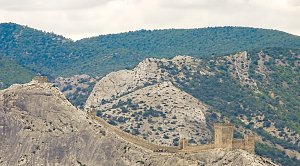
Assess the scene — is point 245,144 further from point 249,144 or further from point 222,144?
point 222,144

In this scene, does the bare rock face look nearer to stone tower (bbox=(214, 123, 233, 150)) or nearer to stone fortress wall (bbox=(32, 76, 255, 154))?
stone fortress wall (bbox=(32, 76, 255, 154))

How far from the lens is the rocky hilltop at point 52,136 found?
124 metres

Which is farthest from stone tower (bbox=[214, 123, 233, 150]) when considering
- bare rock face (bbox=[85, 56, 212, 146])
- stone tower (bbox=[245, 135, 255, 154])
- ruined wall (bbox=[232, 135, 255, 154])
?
bare rock face (bbox=[85, 56, 212, 146])

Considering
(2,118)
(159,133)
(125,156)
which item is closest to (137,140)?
(125,156)

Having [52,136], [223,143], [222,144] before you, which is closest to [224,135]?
[223,143]

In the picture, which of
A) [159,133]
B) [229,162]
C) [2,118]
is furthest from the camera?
[159,133]

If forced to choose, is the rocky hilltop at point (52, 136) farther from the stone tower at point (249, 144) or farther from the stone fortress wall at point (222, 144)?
the stone tower at point (249, 144)

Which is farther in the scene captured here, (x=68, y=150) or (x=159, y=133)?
A: (x=159, y=133)

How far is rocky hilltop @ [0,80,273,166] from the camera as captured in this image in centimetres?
12350

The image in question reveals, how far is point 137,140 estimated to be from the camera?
125375mm

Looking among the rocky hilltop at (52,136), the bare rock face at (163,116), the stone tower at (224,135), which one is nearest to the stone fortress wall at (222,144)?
the stone tower at (224,135)

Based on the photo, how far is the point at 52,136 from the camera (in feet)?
412

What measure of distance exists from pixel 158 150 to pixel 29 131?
43.1 feet

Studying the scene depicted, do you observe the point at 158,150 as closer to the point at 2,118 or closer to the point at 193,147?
the point at 193,147
